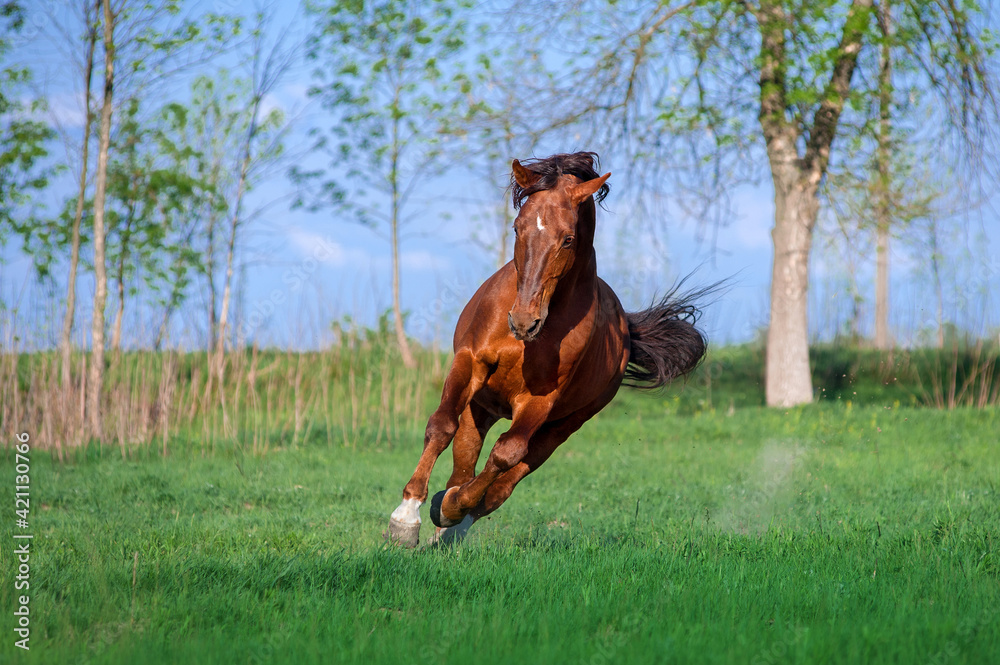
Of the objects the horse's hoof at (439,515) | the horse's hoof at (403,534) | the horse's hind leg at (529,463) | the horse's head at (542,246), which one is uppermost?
the horse's head at (542,246)

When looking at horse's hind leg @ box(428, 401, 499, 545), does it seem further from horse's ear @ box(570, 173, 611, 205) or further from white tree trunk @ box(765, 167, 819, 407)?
white tree trunk @ box(765, 167, 819, 407)

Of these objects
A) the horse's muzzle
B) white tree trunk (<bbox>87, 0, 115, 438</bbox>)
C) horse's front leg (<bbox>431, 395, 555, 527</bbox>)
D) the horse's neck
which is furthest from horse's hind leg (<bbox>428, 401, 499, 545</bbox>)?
white tree trunk (<bbox>87, 0, 115, 438</bbox>)

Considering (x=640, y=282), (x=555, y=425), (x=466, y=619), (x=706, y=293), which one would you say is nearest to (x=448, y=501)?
(x=555, y=425)

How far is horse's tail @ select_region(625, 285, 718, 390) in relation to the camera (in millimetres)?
6242

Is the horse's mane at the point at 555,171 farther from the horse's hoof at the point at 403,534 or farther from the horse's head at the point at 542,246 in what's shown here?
the horse's hoof at the point at 403,534

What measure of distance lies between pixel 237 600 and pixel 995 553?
15.0 ft

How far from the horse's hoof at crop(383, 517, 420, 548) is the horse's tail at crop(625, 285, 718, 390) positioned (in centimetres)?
211

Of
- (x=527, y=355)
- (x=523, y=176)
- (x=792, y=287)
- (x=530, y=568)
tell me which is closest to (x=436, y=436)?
(x=527, y=355)

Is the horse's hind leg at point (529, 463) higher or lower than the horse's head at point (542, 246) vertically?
lower

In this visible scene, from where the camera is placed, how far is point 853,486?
8656 millimetres

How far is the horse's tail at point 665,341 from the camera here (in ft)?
20.5

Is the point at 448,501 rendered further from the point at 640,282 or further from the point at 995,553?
the point at 640,282

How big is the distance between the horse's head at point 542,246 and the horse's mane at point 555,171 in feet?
0.12

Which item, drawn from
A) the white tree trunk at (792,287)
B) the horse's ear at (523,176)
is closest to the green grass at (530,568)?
the horse's ear at (523,176)
